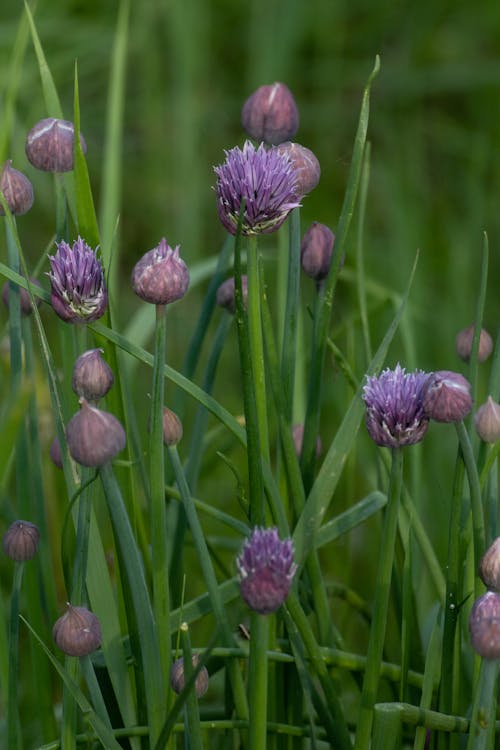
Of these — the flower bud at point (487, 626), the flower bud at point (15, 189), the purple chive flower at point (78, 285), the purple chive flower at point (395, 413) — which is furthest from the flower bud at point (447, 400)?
the flower bud at point (15, 189)

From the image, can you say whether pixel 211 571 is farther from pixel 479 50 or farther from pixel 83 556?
pixel 479 50

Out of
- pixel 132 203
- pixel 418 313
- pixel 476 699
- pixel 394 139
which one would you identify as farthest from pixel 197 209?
pixel 476 699

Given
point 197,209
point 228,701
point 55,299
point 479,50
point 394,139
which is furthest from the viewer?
point 479,50

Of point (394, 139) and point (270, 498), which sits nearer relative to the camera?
point (270, 498)

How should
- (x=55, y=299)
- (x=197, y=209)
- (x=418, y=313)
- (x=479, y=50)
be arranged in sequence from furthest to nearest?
(x=479, y=50) → (x=197, y=209) → (x=418, y=313) → (x=55, y=299)

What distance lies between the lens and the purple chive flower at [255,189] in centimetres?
71

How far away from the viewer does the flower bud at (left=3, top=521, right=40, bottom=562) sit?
82 centimetres

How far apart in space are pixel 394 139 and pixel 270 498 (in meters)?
2.06

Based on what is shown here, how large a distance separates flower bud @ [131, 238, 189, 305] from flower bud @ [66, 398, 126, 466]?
0.09 m

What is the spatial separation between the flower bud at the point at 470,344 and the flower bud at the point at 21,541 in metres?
0.37

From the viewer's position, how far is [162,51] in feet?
9.98

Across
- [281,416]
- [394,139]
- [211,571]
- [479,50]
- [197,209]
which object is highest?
[479,50]

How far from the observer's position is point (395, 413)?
705mm

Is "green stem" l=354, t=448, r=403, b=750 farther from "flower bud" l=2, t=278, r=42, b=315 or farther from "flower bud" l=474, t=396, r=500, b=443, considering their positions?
"flower bud" l=2, t=278, r=42, b=315
